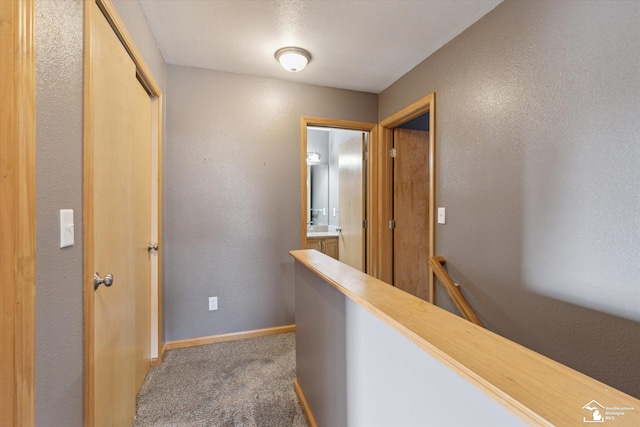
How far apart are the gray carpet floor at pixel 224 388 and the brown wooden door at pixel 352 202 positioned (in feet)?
4.47

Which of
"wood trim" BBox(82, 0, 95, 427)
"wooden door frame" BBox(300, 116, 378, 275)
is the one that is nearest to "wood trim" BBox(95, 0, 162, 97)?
"wood trim" BBox(82, 0, 95, 427)

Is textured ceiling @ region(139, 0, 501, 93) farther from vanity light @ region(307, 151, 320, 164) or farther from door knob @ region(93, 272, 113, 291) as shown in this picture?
vanity light @ region(307, 151, 320, 164)

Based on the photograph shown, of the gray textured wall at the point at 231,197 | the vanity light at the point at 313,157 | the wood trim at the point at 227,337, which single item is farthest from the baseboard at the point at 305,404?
the vanity light at the point at 313,157

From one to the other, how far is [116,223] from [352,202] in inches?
99.1

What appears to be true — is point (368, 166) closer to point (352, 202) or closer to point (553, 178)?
point (352, 202)

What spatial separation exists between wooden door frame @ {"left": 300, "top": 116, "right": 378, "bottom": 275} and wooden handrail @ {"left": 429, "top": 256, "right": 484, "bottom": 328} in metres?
0.92

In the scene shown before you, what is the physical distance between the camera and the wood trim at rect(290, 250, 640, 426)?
376 mm

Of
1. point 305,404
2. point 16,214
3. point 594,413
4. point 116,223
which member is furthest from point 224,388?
point 594,413

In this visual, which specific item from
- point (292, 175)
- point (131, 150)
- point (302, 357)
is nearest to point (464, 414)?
point (302, 357)

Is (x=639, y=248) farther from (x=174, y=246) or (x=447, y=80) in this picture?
(x=174, y=246)

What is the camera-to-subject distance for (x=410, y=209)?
296 centimetres

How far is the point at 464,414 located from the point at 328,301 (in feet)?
2.41

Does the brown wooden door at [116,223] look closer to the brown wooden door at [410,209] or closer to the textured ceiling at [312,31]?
the textured ceiling at [312,31]

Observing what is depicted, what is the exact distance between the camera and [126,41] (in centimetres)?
139
